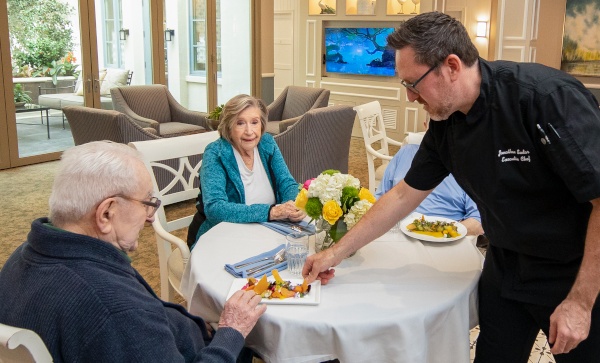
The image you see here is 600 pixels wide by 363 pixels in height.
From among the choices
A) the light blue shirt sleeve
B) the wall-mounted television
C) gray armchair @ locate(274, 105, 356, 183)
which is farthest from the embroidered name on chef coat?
the wall-mounted television

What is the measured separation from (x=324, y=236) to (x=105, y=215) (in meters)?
0.99

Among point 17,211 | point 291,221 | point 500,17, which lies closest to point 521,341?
point 291,221

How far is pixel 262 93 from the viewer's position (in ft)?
29.6

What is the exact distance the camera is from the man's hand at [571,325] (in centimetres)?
147

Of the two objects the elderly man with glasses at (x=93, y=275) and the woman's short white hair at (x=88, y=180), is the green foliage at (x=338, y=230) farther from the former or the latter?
the woman's short white hair at (x=88, y=180)

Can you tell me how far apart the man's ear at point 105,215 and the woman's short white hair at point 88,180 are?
0.04 ft

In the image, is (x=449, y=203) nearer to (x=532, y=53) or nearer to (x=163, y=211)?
(x=163, y=211)

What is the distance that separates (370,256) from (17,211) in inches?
157

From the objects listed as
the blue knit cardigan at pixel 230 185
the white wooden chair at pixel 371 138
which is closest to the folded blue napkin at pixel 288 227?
the blue knit cardigan at pixel 230 185

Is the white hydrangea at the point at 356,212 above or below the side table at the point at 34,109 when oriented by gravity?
above

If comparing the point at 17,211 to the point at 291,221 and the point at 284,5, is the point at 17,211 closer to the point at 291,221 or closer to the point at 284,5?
the point at 291,221

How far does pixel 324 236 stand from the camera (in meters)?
2.25

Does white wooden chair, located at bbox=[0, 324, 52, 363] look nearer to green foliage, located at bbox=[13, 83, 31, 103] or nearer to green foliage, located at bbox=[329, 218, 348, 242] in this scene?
green foliage, located at bbox=[329, 218, 348, 242]

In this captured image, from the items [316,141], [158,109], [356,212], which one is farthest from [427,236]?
[158,109]
